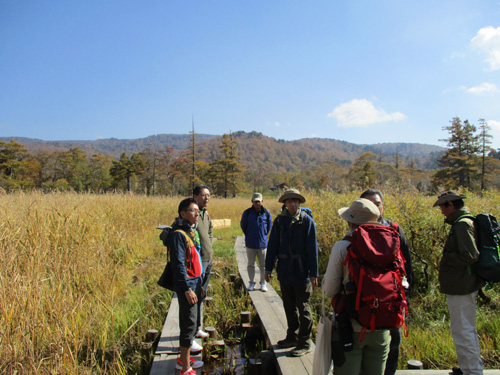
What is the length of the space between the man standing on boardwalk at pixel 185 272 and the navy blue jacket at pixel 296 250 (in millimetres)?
958

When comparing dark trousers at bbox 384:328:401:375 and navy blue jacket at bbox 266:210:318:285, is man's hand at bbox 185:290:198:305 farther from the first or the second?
dark trousers at bbox 384:328:401:375

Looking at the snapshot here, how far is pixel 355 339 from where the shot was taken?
6.63 ft

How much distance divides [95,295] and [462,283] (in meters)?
4.11

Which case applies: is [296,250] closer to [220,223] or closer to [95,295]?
[95,295]

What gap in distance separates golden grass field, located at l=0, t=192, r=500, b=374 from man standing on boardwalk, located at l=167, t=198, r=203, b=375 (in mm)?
498

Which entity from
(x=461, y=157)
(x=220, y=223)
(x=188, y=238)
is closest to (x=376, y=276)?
(x=188, y=238)

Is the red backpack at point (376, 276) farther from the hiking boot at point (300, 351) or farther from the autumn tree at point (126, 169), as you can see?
the autumn tree at point (126, 169)

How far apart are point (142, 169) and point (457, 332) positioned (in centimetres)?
5131

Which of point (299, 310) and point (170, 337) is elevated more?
point (299, 310)

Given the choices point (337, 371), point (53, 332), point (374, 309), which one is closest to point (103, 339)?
point (53, 332)

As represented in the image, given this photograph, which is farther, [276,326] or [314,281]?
[276,326]

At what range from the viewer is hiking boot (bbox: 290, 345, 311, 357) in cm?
320

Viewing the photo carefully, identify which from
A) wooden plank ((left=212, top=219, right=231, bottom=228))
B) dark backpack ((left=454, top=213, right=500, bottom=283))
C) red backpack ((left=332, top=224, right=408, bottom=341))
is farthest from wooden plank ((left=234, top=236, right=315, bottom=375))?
wooden plank ((left=212, top=219, right=231, bottom=228))

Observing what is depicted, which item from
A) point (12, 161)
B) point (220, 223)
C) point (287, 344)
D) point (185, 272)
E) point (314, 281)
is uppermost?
point (12, 161)
